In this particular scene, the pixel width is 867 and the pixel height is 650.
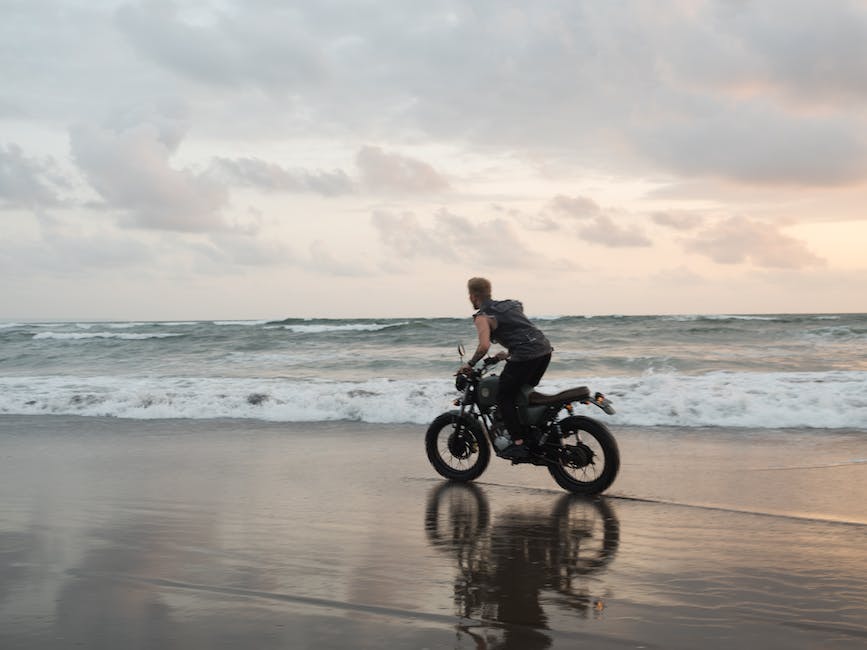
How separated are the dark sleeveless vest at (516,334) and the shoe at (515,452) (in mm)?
839

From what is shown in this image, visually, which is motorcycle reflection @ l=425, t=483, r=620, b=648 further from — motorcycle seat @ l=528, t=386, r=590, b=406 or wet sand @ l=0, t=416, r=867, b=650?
motorcycle seat @ l=528, t=386, r=590, b=406

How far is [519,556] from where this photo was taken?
5215 millimetres

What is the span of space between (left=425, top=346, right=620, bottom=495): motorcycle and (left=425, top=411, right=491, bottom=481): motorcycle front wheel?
0.01m

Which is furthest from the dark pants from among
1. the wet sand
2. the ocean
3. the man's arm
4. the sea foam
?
the ocean

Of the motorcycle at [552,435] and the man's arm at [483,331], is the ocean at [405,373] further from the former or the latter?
the man's arm at [483,331]

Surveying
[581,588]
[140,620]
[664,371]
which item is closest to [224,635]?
[140,620]

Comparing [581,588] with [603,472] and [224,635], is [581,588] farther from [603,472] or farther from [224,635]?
[603,472]

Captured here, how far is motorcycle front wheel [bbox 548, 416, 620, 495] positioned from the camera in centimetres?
721

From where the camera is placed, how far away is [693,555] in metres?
5.13

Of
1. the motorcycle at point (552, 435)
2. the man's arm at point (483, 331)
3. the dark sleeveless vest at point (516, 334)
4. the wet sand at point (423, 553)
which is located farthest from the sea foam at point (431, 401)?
the man's arm at point (483, 331)

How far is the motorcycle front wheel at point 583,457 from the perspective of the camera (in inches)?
284

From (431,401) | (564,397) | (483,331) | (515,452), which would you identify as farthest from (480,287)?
(431,401)

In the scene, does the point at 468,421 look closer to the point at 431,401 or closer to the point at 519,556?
the point at 519,556

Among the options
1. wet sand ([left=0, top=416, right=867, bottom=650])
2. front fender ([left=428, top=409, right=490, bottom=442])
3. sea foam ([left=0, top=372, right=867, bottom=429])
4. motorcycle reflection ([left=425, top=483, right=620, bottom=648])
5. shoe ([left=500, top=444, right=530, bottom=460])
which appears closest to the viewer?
wet sand ([left=0, top=416, right=867, bottom=650])
